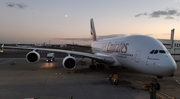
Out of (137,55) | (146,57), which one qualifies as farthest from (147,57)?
(137,55)

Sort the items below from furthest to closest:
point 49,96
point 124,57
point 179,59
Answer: point 179,59, point 124,57, point 49,96

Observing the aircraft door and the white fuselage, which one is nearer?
the white fuselage

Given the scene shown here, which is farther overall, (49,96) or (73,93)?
(73,93)

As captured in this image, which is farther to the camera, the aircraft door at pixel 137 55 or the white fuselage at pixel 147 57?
the aircraft door at pixel 137 55

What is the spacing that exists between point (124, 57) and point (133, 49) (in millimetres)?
1336

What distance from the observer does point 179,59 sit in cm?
1727

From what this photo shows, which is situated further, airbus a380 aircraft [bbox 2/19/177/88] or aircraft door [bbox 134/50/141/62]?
aircraft door [bbox 134/50/141/62]

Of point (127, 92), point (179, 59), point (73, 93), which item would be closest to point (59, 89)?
point (73, 93)

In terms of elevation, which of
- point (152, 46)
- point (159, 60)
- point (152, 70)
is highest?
point (152, 46)

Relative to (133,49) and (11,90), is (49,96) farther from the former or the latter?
(133,49)

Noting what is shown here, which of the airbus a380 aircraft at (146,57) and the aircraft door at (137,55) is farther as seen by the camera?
the aircraft door at (137,55)

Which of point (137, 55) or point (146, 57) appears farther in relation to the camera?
point (137, 55)

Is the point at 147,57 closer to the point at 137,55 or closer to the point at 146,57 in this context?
the point at 146,57

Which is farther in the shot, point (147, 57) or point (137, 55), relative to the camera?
point (137, 55)
